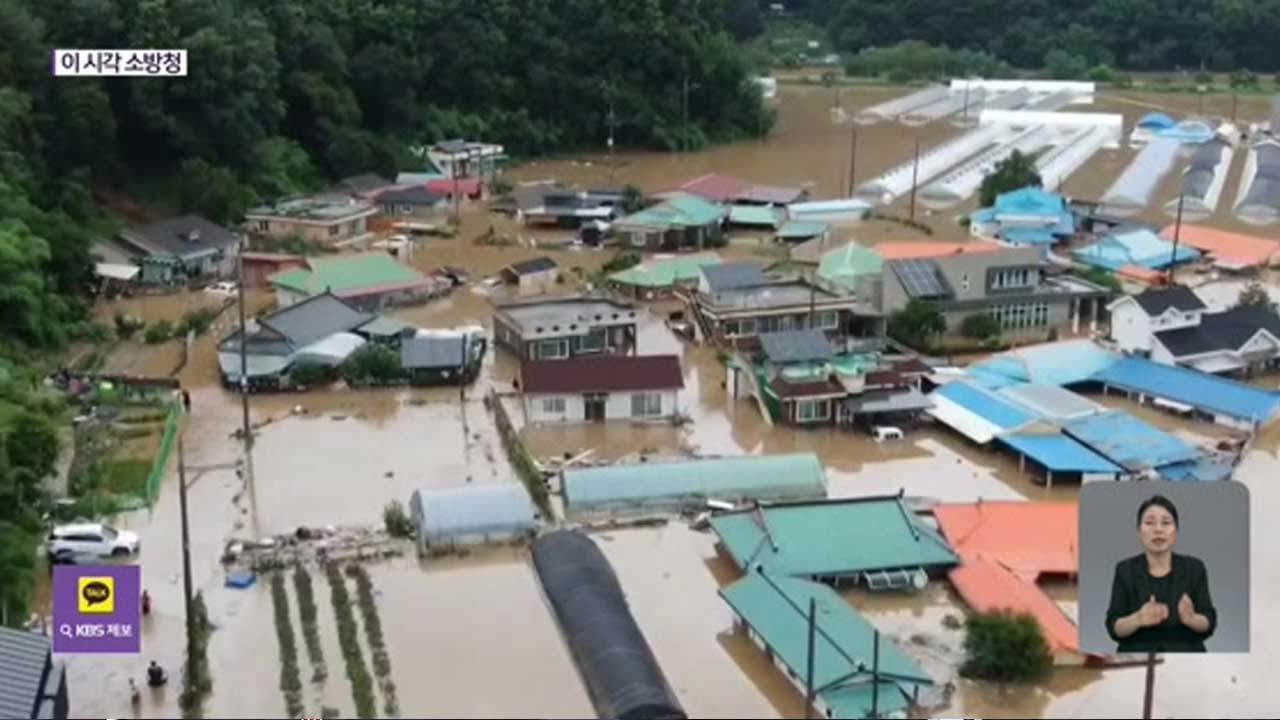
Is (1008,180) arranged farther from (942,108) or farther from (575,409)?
(575,409)

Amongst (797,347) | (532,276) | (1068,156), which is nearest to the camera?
(797,347)

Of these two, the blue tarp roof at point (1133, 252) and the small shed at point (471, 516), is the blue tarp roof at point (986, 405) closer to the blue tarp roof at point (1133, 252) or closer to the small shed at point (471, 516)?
the small shed at point (471, 516)

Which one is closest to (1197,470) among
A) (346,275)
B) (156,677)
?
(156,677)

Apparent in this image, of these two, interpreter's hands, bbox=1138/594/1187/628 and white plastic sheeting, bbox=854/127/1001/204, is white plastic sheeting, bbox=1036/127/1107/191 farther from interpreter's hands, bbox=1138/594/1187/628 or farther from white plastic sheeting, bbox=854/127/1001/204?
interpreter's hands, bbox=1138/594/1187/628

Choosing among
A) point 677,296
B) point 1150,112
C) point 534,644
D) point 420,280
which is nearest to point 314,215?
point 420,280

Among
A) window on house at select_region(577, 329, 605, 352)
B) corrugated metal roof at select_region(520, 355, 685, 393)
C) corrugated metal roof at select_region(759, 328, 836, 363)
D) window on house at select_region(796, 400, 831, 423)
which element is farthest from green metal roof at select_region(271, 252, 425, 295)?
window on house at select_region(796, 400, 831, 423)

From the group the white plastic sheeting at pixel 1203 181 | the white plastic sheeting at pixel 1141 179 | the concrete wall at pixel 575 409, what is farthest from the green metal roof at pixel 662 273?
the white plastic sheeting at pixel 1203 181
